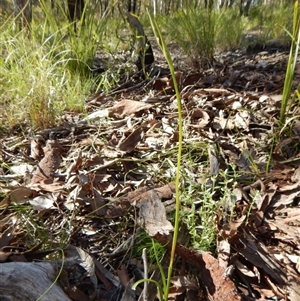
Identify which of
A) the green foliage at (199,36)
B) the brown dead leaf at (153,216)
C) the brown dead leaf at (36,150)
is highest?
the green foliage at (199,36)

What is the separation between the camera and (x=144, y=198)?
1.16m

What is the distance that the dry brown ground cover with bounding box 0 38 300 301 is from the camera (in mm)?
945

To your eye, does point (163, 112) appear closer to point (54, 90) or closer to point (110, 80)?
point (54, 90)

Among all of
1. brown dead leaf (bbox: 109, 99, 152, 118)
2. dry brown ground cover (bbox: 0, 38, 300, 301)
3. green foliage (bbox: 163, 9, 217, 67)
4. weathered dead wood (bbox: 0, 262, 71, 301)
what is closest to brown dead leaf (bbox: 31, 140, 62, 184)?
dry brown ground cover (bbox: 0, 38, 300, 301)

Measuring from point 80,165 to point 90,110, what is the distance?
654 mm

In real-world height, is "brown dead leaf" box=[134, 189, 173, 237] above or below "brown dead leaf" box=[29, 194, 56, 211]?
above

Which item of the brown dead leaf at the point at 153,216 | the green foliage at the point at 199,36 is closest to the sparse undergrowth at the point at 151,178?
the brown dead leaf at the point at 153,216

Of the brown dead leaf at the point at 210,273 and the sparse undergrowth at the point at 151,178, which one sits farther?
the sparse undergrowth at the point at 151,178

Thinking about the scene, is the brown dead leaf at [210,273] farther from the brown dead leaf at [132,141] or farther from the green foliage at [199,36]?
the green foliage at [199,36]

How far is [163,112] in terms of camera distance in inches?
70.1

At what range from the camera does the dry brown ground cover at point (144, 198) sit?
945 mm

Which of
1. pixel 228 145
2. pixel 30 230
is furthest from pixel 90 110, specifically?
pixel 30 230

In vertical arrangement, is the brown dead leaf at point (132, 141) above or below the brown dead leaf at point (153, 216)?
above

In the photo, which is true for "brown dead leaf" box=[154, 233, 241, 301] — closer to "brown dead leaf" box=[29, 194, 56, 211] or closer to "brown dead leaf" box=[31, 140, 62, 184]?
"brown dead leaf" box=[29, 194, 56, 211]
